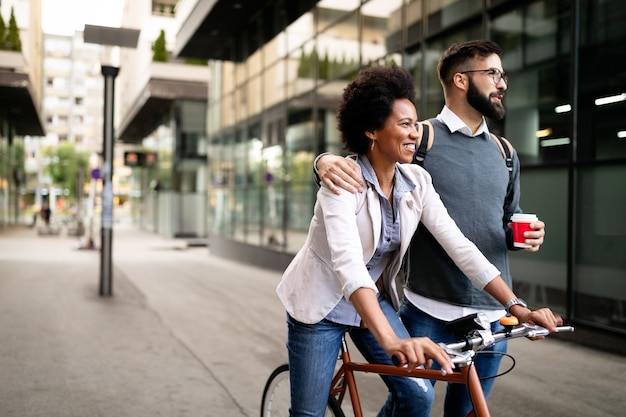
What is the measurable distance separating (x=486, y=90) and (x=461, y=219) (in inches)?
21.9

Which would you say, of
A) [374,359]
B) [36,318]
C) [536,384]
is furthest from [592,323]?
[36,318]

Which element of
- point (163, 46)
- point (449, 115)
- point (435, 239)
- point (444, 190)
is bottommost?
point (435, 239)

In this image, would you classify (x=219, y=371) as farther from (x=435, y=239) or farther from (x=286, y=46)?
(x=286, y=46)

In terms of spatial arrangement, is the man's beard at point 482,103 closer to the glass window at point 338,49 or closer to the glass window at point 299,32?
the glass window at point 338,49

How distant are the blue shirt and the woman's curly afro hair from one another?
0.10m

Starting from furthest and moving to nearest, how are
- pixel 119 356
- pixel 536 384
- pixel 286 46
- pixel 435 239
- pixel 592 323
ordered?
pixel 286 46 → pixel 592 323 → pixel 119 356 → pixel 536 384 → pixel 435 239

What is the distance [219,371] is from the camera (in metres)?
6.18

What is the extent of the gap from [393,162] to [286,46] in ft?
49.7

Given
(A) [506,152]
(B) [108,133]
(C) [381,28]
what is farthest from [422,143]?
(C) [381,28]

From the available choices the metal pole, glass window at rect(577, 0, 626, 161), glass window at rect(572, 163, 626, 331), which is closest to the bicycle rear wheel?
glass window at rect(572, 163, 626, 331)

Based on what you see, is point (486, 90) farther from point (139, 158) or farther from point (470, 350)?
point (139, 158)

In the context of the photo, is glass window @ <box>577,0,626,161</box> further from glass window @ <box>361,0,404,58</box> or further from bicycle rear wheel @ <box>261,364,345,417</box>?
bicycle rear wheel @ <box>261,364,345,417</box>

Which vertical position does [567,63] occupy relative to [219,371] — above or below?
above

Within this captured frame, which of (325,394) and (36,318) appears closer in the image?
(325,394)
